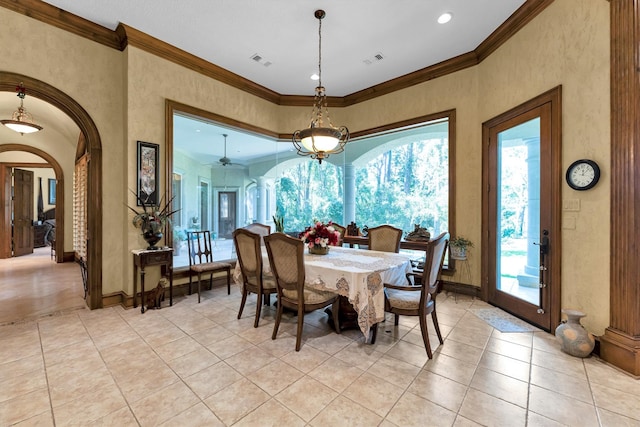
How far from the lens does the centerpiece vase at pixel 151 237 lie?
11.3 feet

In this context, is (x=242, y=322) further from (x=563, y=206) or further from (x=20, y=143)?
(x=20, y=143)

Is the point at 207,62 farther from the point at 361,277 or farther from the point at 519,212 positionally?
the point at 519,212

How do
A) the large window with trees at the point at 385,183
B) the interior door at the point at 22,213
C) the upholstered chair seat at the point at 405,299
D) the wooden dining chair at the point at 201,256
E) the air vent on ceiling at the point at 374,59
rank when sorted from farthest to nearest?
1. the interior door at the point at 22,213
2. the large window with trees at the point at 385,183
3. the air vent on ceiling at the point at 374,59
4. the wooden dining chair at the point at 201,256
5. the upholstered chair seat at the point at 405,299

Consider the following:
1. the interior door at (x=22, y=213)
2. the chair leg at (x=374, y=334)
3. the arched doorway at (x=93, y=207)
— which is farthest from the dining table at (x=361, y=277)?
the interior door at (x=22, y=213)

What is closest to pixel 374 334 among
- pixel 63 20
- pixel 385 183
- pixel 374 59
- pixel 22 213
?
pixel 385 183

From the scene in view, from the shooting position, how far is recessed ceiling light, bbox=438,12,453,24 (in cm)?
318

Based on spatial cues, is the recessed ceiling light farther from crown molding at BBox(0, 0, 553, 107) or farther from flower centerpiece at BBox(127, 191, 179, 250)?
flower centerpiece at BBox(127, 191, 179, 250)

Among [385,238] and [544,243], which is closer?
[544,243]

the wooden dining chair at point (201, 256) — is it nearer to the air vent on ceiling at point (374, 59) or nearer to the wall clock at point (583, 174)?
the air vent on ceiling at point (374, 59)

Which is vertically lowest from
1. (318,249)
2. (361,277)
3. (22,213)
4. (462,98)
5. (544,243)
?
(361,277)

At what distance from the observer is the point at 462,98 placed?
164 inches

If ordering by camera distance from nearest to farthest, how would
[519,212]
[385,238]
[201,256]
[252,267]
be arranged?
1. [252,267]
2. [519,212]
3. [385,238]
4. [201,256]

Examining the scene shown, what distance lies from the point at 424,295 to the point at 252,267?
1.81 metres

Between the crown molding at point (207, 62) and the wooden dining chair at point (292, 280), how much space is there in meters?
3.24
